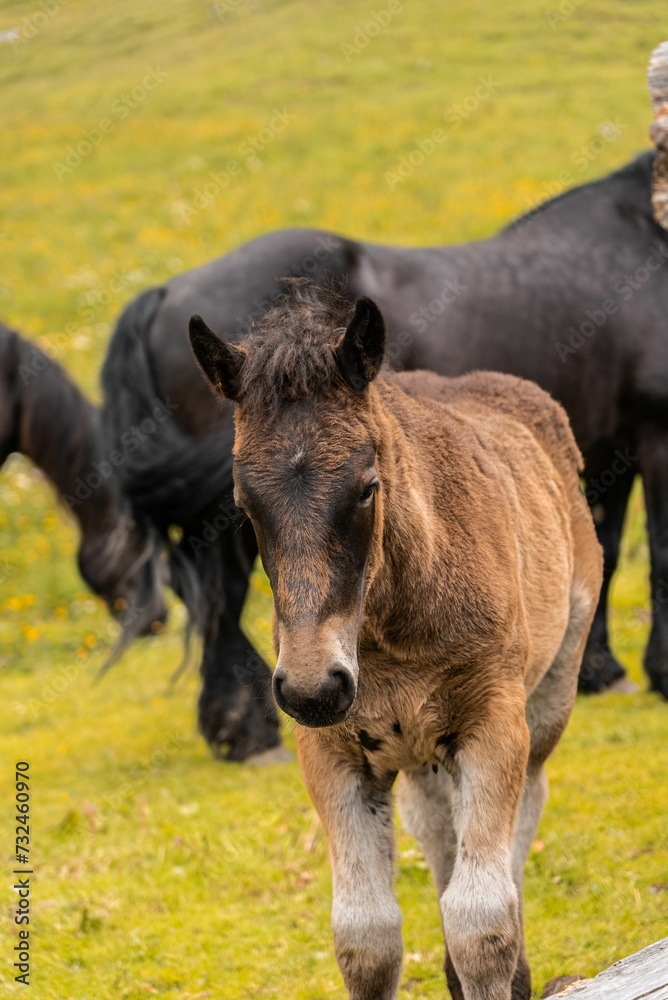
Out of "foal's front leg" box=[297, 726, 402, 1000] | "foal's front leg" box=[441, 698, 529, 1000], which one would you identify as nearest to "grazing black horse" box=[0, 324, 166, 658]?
"foal's front leg" box=[297, 726, 402, 1000]

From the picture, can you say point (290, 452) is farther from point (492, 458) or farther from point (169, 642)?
point (169, 642)

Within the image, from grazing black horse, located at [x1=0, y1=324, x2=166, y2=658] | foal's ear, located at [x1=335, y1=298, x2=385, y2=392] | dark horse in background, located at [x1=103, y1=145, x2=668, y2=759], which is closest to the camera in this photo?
foal's ear, located at [x1=335, y1=298, x2=385, y2=392]

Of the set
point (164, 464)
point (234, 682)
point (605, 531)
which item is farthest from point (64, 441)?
point (605, 531)

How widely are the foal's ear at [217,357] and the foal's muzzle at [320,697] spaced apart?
0.85 metres

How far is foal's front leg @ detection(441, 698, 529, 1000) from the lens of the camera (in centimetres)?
345

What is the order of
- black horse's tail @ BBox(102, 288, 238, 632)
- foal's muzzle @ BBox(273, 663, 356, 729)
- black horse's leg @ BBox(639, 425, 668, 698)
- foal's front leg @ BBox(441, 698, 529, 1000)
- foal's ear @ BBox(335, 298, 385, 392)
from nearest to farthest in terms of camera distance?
foal's muzzle @ BBox(273, 663, 356, 729) → foal's ear @ BBox(335, 298, 385, 392) → foal's front leg @ BBox(441, 698, 529, 1000) → black horse's tail @ BBox(102, 288, 238, 632) → black horse's leg @ BBox(639, 425, 668, 698)

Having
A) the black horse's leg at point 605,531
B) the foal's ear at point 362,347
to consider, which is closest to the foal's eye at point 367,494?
the foal's ear at point 362,347

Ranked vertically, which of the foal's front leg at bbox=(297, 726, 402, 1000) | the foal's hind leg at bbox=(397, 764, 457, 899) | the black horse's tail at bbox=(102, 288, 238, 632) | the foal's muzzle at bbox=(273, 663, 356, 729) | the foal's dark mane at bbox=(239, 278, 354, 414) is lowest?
the black horse's tail at bbox=(102, 288, 238, 632)

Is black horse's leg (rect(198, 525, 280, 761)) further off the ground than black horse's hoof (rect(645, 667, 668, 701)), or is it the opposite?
black horse's leg (rect(198, 525, 280, 761))

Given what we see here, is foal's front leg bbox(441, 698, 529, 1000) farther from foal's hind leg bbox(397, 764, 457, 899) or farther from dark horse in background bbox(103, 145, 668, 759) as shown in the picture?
dark horse in background bbox(103, 145, 668, 759)

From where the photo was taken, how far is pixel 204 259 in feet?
69.8

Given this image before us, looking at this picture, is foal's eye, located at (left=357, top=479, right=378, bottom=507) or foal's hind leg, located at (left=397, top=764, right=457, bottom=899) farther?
foal's hind leg, located at (left=397, top=764, right=457, bottom=899)

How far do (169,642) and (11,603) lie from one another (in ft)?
6.77

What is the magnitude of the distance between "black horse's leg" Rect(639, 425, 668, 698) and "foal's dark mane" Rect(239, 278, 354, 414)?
4.88 metres
